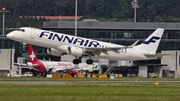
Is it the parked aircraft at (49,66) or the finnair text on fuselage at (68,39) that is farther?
the parked aircraft at (49,66)

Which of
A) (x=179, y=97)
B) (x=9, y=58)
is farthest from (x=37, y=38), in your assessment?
(x=9, y=58)

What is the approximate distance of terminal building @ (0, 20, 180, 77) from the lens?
13550 cm

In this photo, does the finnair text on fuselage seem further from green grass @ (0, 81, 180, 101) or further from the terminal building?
the terminal building

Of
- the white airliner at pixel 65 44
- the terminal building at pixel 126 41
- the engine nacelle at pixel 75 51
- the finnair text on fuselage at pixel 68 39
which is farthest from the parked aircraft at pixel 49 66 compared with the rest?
the engine nacelle at pixel 75 51

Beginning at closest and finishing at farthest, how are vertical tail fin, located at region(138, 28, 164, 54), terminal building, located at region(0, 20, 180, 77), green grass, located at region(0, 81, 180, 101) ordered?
1. green grass, located at region(0, 81, 180, 101)
2. vertical tail fin, located at region(138, 28, 164, 54)
3. terminal building, located at region(0, 20, 180, 77)

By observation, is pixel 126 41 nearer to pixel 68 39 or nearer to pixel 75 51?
pixel 68 39

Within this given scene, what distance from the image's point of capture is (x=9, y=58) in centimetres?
13675

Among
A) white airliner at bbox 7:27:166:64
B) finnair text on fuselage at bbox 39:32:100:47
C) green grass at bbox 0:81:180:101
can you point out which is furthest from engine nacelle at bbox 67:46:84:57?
green grass at bbox 0:81:180:101

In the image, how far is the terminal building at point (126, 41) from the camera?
135500mm

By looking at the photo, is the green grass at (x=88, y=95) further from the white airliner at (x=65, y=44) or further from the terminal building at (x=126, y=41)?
the terminal building at (x=126, y=41)

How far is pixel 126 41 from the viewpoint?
14212 centimetres

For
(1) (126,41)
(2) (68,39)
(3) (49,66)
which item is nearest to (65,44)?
(2) (68,39)

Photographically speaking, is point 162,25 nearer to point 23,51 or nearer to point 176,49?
point 176,49

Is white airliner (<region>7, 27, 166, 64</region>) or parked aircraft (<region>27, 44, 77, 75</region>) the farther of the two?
parked aircraft (<region>27, 44, 77, 75</region>)
